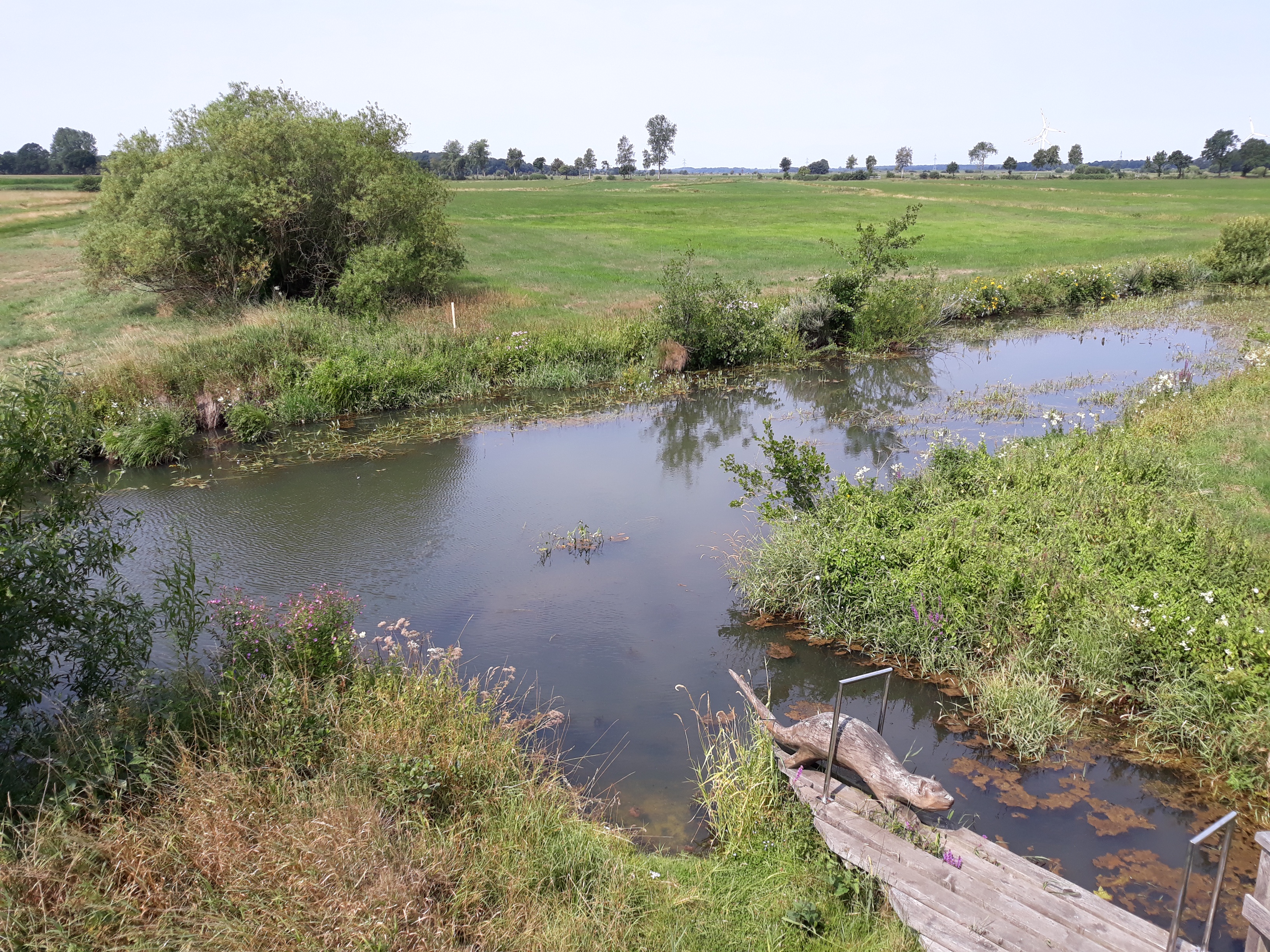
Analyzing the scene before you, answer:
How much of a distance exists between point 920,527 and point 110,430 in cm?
1364

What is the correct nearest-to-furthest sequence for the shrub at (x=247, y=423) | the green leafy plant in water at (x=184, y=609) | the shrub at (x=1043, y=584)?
the green leafy plant in water at (x=184, y=609) → the shrub at (x=1043, y=584) → the shrub at (x=247, y=423)

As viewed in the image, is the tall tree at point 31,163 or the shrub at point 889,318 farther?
the tall tree at point 31,163

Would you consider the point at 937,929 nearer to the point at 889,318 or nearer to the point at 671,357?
the point at 671,357

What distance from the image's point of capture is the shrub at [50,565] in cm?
576

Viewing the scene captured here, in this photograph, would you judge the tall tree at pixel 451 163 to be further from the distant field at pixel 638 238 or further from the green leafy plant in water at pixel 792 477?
the green leafy plant in water at pixel 792 477

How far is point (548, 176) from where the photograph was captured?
138 m

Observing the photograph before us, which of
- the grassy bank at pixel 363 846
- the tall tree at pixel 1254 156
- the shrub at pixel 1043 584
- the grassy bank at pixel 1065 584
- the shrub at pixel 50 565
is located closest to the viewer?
the grassy bank at pixel 363 846

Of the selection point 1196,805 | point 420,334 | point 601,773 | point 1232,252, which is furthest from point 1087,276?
point 601,773

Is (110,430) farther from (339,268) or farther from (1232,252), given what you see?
(1232,252)

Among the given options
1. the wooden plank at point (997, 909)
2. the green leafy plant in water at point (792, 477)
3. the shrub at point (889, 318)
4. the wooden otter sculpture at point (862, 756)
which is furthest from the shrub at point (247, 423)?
the shrub at point (889, 318)

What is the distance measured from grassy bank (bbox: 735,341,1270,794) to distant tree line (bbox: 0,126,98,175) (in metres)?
100

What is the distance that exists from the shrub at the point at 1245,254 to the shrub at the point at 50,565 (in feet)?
127

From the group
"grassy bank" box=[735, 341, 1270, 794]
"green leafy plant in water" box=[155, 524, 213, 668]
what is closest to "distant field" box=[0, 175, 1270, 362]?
"green leafy plant in water" box=[155, 524, 213, 668]

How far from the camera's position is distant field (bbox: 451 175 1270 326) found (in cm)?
3078
